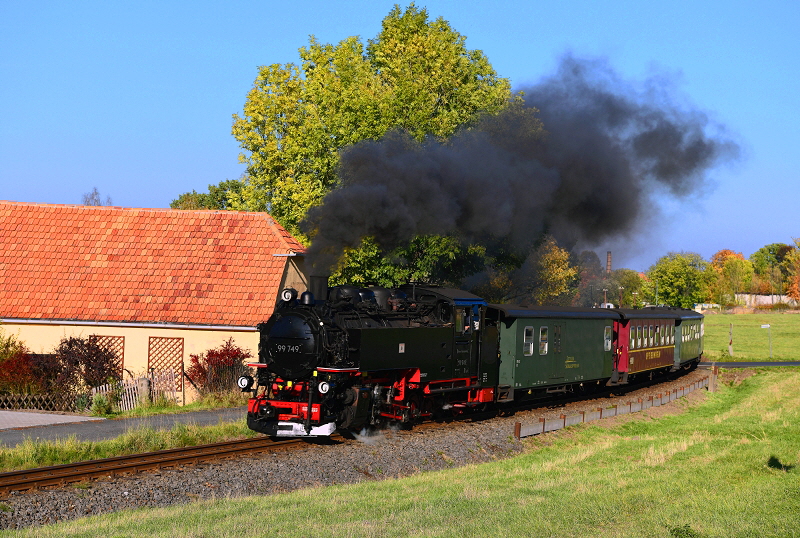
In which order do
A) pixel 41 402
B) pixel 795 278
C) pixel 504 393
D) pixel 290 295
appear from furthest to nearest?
pixel 795 278
pixel 41 402
pixel 504 393
pixel 290 295

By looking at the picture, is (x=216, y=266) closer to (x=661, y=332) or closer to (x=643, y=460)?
(x=643, y=460)

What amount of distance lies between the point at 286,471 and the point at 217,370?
10.7 meters

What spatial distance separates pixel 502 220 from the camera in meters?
24.8

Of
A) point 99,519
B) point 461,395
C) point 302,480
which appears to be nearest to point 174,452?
point 302,480

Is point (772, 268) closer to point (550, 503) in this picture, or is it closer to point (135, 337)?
point (135, 337)

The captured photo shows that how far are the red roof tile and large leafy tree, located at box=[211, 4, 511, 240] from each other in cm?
478

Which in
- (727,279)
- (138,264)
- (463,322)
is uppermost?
(727,279)

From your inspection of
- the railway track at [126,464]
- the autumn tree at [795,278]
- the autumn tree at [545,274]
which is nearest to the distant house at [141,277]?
the railway track at [126,464]

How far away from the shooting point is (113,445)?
568 inches

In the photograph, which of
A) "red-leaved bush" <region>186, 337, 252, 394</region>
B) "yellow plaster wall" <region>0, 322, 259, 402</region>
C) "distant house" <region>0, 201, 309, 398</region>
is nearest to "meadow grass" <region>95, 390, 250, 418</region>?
"red-leaved bush" <region>186, 337, 252, 394</region>

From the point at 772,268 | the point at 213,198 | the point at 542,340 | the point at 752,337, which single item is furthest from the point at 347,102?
the point at 772,268

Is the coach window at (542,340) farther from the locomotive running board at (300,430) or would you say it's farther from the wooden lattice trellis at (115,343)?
the wooden lattice trellis at (115,343)

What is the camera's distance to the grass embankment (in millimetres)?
9008

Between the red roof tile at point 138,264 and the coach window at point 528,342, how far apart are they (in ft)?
27.6
